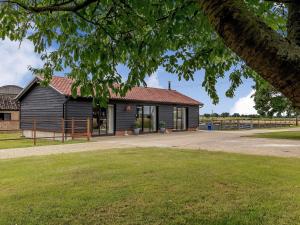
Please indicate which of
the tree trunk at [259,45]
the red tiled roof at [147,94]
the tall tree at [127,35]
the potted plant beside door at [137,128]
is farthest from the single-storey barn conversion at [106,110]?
the tree trunk at [259,45]

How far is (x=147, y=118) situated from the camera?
1115 inches

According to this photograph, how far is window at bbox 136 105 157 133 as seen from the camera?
90.7 ft

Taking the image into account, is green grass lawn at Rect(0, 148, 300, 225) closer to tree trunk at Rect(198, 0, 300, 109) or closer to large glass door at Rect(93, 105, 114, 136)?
tree trunk at Rect(198, 0, 300, 109)

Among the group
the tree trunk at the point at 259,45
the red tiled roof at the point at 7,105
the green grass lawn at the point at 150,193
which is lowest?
the green grass lawn at the point at 150,193

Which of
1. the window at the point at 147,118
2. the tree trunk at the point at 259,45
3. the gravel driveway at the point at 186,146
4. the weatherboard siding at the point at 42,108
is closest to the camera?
the tree trunk at the point at 259,45

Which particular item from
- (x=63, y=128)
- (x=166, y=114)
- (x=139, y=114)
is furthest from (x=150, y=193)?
(x=166, y=114)

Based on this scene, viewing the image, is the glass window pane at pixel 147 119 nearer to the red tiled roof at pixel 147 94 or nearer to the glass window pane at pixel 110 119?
the red tiled roof at pixel 147 94

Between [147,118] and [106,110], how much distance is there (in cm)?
434

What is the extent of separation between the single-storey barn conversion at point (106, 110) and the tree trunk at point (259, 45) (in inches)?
702

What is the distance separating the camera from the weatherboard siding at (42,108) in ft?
74.6

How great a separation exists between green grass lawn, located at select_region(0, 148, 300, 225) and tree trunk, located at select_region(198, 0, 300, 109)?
10.9 ft

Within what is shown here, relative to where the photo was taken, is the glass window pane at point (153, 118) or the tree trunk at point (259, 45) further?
the glass window pane at point (153, 118)

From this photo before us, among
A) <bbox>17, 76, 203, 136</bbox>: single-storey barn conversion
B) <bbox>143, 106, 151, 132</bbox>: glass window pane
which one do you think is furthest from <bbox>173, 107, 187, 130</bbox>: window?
<bbox>143, 106, 151, 132</bbox>: glass window pane

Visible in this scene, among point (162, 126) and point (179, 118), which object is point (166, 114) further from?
point (179, 118)
